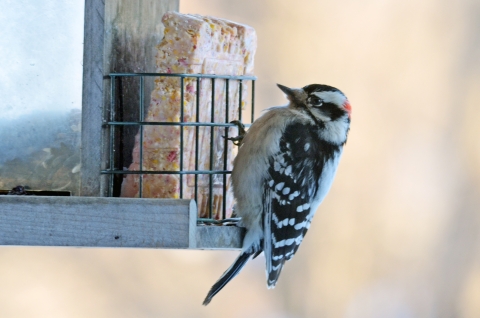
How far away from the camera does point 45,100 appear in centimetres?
300

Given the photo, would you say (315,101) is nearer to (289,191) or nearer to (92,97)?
(289,191)

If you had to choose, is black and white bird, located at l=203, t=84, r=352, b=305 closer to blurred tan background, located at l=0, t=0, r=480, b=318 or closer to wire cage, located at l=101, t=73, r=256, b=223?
wire cage, located at l=101, t=73, r=256, b=223

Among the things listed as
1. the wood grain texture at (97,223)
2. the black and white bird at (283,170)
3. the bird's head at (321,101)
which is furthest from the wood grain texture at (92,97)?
the bird's head at (321,101)

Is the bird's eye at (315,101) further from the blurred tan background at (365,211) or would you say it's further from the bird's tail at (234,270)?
the blurred tan background at (365,211)

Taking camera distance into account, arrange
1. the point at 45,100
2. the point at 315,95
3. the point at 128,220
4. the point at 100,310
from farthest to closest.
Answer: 1. the point at 100,310
2. the point at 315,95
3. the point at 45,100
4. the point at 128,220

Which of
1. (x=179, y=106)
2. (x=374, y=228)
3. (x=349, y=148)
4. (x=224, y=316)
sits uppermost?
(x=179, y=106)

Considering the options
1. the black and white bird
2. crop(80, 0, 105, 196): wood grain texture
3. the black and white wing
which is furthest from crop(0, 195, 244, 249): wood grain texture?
the black and white wing

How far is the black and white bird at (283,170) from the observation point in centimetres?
352

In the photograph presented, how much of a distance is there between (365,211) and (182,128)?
10.4 ft

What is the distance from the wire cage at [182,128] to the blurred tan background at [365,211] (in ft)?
7.62

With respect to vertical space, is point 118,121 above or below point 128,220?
above

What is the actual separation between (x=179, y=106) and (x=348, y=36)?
3023 millimetres

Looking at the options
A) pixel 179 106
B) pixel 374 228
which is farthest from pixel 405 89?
pixel 179 106

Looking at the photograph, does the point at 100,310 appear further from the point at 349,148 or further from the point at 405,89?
the point at 405,89
